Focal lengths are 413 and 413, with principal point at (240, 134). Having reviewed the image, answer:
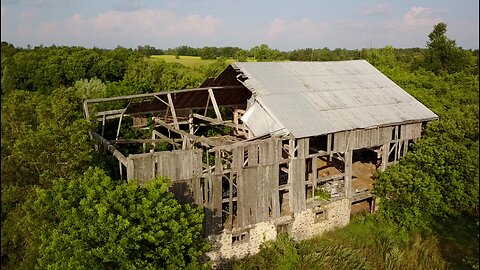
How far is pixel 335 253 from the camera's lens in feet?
64.0

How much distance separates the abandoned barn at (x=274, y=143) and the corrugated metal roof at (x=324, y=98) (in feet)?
0.22

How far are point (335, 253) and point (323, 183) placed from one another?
4.89m

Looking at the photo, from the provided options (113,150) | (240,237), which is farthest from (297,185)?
Answer: (113,150)

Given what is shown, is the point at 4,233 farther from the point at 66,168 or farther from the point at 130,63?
the point at 130,63

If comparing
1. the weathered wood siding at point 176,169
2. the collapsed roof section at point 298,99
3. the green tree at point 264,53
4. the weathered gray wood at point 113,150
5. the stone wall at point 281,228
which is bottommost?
the stone wall at point 281,228

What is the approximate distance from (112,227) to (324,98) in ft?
45.8

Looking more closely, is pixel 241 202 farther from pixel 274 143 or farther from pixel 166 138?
pixel 166 138

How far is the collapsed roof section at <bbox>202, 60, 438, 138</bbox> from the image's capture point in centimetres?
2006

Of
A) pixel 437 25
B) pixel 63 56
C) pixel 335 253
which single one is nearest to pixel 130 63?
pixel 63 56

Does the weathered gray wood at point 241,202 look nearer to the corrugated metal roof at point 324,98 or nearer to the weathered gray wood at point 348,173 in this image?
the corrugated metal roof at point 324,98

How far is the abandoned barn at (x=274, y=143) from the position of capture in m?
18.1

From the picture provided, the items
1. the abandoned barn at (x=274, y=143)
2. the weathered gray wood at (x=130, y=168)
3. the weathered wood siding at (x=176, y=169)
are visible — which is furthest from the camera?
Result: the abandoned barn at (x=274, y=143)

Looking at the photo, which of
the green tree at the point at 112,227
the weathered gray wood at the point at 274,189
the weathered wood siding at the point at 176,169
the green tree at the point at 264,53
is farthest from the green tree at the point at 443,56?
the green tree at the point at 112,227

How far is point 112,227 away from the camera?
12.9m
